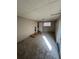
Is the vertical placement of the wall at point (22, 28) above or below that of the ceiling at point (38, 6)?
below

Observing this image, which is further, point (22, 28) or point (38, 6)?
point (22, 28)

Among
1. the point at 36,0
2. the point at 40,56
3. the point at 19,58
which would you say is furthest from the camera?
the point at 40,56

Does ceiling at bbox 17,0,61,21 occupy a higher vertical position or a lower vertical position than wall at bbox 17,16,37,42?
higher

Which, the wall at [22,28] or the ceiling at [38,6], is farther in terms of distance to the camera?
the wall at [22,28]

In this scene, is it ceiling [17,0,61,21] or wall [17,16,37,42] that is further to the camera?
wall [17,16,37,42]

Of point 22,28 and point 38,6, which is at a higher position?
point 38,6
